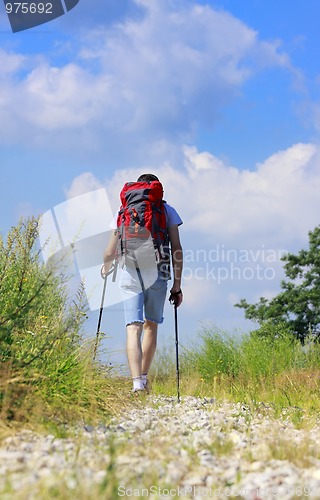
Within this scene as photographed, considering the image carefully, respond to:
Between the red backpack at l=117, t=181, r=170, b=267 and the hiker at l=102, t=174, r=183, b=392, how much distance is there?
11 millimetres

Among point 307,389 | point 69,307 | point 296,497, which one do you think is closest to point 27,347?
point 69,307

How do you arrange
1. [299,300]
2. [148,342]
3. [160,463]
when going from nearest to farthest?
[160,463] → [148,342] → [299,300]

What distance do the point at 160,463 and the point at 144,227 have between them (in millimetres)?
3721

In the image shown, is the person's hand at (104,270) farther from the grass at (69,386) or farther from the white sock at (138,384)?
the white sock at (138,384)

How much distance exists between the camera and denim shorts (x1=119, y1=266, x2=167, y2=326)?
23.3ft

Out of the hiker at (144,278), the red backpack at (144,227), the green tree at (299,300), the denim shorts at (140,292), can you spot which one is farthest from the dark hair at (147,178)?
the green tree at (299,300)

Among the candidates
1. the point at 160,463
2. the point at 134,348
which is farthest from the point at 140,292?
the point at 160,463

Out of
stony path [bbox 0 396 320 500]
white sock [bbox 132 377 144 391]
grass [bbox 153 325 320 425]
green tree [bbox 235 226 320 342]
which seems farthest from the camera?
green tree [bbox 235 226 320 342]

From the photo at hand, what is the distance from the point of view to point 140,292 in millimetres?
7152

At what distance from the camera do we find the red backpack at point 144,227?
23.4 feet

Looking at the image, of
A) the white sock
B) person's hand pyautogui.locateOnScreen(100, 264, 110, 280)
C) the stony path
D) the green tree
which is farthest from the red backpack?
the green tree

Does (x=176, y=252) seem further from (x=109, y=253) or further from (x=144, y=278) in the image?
(x=109, y=253)

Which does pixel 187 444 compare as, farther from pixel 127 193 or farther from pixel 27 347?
pixel 127 193

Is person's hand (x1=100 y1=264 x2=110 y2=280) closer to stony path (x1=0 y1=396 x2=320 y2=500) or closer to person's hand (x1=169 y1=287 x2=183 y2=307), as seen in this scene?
person's hand (x1=169 y1=287 x2=183 y2=307)
